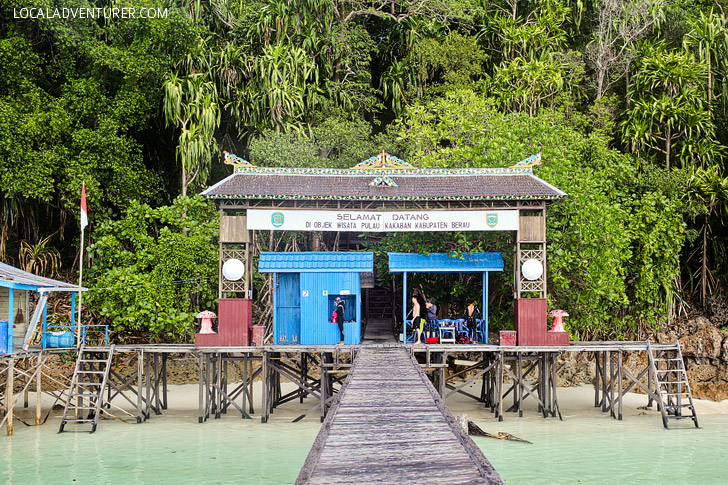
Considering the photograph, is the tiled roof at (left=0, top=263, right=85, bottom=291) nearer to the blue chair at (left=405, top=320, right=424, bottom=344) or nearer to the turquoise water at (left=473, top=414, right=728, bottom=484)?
the blue chair at (left=405, top=320, right=424, bottom=344)

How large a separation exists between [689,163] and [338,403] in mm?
24408

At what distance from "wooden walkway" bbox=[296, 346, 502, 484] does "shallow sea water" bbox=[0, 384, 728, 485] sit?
435 centimetres

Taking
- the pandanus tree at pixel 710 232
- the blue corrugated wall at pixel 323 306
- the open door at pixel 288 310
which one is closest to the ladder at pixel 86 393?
the open door at pixel 288 310

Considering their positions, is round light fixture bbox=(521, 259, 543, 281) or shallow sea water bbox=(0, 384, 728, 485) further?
round light fixture bbox=(521, 259, 543, 281)

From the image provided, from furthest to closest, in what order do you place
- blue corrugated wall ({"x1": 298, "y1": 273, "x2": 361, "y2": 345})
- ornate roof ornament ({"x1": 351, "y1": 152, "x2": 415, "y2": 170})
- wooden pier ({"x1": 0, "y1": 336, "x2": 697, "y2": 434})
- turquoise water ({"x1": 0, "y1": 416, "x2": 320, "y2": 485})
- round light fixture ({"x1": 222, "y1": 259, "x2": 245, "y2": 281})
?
1. ornate roof ornament ({"x1": 351, "y1": 152, "x2": 415, "y2": 170})
2. blue corrugated wall ({"x1": 298, "y1": 273, "x2": 361, "y2": 345})
3. round light fixture ({"x1": 222, "y1": 259, "x2": 245, "y2": 281})
4. wooden pier ({"x1": 0, "y1": 336, "x2": 697, "y2": 434})
5. turquoise water ({"x1": 0, "y1": 416, "x2": 320, "y2": 485})

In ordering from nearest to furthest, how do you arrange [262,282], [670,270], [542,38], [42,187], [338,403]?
[338,403] < [42,187] < [670,270] < [262,282] < [542,38]

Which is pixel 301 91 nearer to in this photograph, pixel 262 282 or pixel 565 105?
pixel 262 282

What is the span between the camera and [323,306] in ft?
68.3

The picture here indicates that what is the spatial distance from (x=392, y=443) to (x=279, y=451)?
369 inches

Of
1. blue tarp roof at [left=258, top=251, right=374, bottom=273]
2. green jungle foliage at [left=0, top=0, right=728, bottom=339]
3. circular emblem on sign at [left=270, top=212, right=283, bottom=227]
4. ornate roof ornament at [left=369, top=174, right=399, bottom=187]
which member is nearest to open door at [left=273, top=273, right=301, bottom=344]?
blue tarp roof at [left=258, top=251, right=374, bottom=273]

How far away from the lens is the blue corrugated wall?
2069 centimetres

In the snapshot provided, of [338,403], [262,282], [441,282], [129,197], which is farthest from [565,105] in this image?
[338,403]

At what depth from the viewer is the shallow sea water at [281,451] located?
14.8m

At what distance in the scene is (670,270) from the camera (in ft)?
88.2
